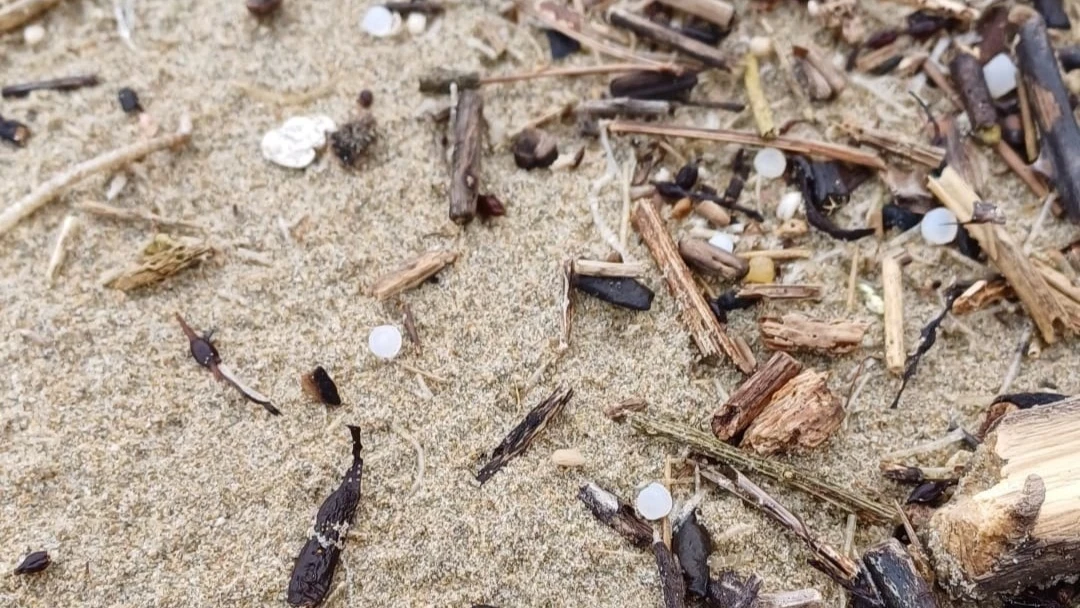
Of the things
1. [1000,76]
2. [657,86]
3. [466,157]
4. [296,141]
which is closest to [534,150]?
[466,157]

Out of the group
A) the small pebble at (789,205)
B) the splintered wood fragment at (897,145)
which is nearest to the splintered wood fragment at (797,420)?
the small pebble at (789,205)

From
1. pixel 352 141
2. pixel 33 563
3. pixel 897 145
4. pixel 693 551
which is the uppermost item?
pixel 897 145

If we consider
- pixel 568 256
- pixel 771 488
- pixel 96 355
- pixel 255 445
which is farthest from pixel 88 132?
pixel 771 488

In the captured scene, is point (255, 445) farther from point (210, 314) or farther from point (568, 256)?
point (568, 256)

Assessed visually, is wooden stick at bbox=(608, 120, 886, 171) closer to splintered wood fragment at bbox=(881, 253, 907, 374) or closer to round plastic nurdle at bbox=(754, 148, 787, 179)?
round plastic nurdle at bbox=(754, 148, 787, 179)

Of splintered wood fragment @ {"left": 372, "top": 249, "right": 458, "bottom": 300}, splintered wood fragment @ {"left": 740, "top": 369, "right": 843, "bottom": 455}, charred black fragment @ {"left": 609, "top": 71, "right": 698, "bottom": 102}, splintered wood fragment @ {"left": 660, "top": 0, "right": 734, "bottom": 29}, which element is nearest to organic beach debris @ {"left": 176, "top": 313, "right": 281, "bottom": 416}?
splintered wood fragment @ {"left": 372, "top": 249, "right": 458, "bottom": 300}

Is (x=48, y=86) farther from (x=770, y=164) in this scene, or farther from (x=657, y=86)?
(x=770, y=164)
